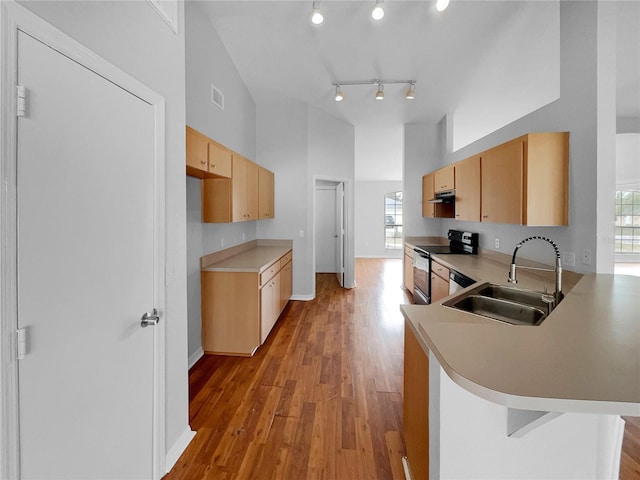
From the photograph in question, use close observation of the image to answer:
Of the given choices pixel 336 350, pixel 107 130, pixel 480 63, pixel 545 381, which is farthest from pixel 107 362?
pixel 480 63

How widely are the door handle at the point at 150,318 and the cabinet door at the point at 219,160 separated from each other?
1.41 m

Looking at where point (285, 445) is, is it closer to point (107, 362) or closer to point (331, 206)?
point (107, 362)

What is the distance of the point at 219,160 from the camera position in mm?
2740

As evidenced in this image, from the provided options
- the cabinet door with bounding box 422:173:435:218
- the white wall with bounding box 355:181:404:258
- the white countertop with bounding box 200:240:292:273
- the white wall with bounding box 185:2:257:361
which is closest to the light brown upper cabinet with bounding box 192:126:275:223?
the white wall with bounding box 185:2:257:361

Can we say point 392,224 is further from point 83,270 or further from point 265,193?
point 83,270

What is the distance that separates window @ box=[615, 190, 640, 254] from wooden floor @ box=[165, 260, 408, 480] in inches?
316

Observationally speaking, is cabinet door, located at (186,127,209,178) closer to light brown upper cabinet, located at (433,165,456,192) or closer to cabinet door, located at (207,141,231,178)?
cabinet door, located at (207,141,231,178)

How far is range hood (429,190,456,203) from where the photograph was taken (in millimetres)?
4230

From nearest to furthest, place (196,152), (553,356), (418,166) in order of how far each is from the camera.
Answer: (553,356)
(196,152)
(418,166)

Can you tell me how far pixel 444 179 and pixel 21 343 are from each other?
4671mm

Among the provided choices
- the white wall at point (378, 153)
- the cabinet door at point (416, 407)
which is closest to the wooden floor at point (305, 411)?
the cabinet door at point (416, 407)

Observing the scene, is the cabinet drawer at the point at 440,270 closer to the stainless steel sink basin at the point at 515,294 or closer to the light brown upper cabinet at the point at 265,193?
the stainless steel sink basin at the point at 515,294

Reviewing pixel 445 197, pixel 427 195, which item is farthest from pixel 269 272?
pixel 427 195

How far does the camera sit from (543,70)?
3.46m
